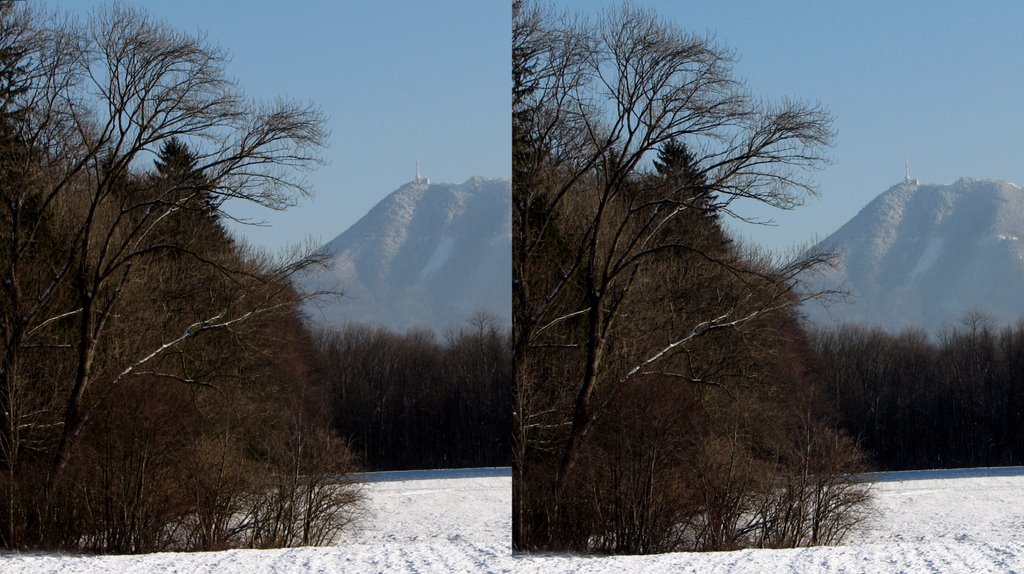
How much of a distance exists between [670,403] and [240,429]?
9.33ft

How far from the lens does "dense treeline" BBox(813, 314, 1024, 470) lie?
8.47 meters

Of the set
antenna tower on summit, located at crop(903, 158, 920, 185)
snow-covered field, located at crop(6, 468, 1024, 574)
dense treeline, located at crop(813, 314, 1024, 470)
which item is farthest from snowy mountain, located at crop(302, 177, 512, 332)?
antenna tower on summit, located at crop(903, 158, 920, 185)

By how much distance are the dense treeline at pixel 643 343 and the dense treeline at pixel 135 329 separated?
1516 millimetres

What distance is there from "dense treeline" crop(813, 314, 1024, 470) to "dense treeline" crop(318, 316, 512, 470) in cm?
221

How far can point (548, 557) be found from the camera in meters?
8.29

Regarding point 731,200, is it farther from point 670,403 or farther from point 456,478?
point 456,478

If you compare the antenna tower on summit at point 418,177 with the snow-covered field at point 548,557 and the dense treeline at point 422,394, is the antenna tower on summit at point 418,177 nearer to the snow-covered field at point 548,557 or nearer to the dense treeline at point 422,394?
the dense treeline at point 422,394

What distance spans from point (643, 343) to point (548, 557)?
5.04 ft

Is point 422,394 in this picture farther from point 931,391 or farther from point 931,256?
point 931,256

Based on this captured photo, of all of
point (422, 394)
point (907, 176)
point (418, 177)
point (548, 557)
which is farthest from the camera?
point (418, 177)

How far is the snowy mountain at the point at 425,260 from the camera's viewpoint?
8.49 meters

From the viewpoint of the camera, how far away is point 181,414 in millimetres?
8383

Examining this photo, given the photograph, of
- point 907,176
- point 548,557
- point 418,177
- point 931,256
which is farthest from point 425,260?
point 931,256

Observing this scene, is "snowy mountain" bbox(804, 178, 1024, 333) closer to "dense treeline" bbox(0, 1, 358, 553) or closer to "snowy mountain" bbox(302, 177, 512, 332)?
"snowy mountain" bbox(302, 177, 512, 332)
